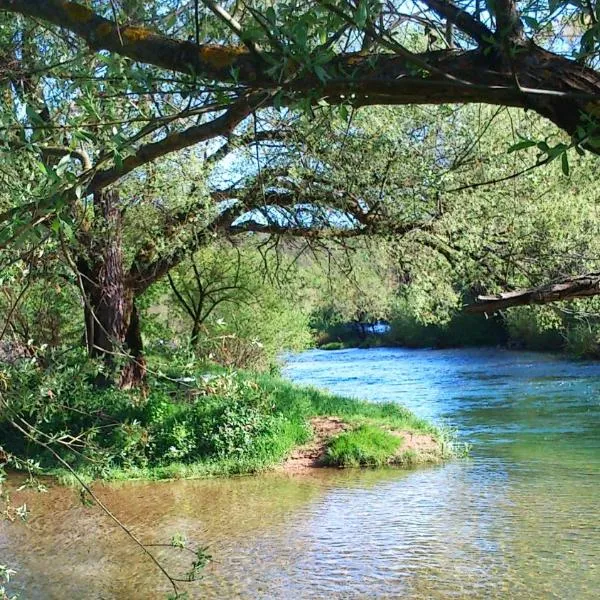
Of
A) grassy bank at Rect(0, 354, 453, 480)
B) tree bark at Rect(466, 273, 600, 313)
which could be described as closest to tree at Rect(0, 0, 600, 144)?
tree bark at Rect(466, 273, 600, 313)

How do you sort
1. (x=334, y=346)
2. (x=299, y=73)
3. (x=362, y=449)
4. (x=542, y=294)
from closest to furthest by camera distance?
(x=299, y=73)
(x=542, y=294)
(x=362, y=449)
(x=334, y=346)

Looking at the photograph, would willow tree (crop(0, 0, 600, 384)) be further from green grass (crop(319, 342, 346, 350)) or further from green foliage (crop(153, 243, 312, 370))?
green grass (crop(319, 342, 346, 350))

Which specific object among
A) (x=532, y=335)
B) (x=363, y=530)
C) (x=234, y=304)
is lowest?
(x=363, y=530)

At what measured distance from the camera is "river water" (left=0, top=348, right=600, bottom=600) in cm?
919

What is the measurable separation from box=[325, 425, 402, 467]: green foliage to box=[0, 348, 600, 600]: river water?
45cm

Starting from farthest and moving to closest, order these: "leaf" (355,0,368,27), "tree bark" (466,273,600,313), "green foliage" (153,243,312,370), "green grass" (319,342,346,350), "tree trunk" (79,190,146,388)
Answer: "green grass" (319,342,346,350) < "green foliage" (153,243,312,370) < "tree trunk" (79,190,146,388) < "tree bark" (466,273,600,313) < "leaf" (355,0,368,27)

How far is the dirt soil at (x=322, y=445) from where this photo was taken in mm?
15398

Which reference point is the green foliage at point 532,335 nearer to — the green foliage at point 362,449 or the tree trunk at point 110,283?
the green foliage at point 362,449

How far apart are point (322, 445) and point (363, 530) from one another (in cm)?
465

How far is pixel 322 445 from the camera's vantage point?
15953 mm

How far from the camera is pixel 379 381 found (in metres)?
29.7

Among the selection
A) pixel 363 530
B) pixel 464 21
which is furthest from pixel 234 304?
pixel 464 21

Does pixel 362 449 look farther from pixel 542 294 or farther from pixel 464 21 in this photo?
pixel 464 21

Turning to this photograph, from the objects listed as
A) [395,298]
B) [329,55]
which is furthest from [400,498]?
[329,55]
